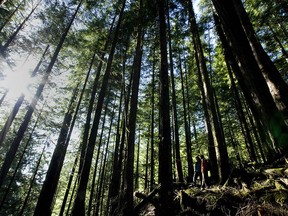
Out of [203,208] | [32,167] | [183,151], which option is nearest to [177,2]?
[203,208]

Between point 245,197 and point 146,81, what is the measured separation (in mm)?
14089

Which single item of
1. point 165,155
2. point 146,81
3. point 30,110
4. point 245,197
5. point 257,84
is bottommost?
point 245,197

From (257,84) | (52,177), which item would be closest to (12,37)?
(52,177)

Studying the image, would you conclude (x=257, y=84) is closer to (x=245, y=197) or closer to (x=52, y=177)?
A: (x=245, y=197)

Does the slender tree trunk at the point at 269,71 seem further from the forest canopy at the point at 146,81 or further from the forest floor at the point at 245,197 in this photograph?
the forest floor at the point at 245,197

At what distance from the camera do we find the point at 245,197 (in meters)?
5.16

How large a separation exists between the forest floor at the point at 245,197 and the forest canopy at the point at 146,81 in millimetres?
271

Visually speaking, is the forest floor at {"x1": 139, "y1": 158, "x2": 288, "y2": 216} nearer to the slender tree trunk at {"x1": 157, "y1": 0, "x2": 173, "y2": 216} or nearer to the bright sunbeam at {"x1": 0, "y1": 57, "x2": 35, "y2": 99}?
the slender tree trunk at {"x1": 157, "y1": 0, "x2": 173, "y2": 216}

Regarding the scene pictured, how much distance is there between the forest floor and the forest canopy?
0.89ft

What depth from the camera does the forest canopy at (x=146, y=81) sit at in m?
5.64

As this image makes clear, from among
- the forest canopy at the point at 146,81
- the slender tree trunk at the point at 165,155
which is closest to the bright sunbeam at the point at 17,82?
the forest canopy at the point at 146,81

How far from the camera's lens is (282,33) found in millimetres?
16047

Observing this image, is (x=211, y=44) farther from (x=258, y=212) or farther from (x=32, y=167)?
(x=32, y=167)

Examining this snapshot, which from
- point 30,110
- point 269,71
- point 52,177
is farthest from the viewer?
point 30,110
